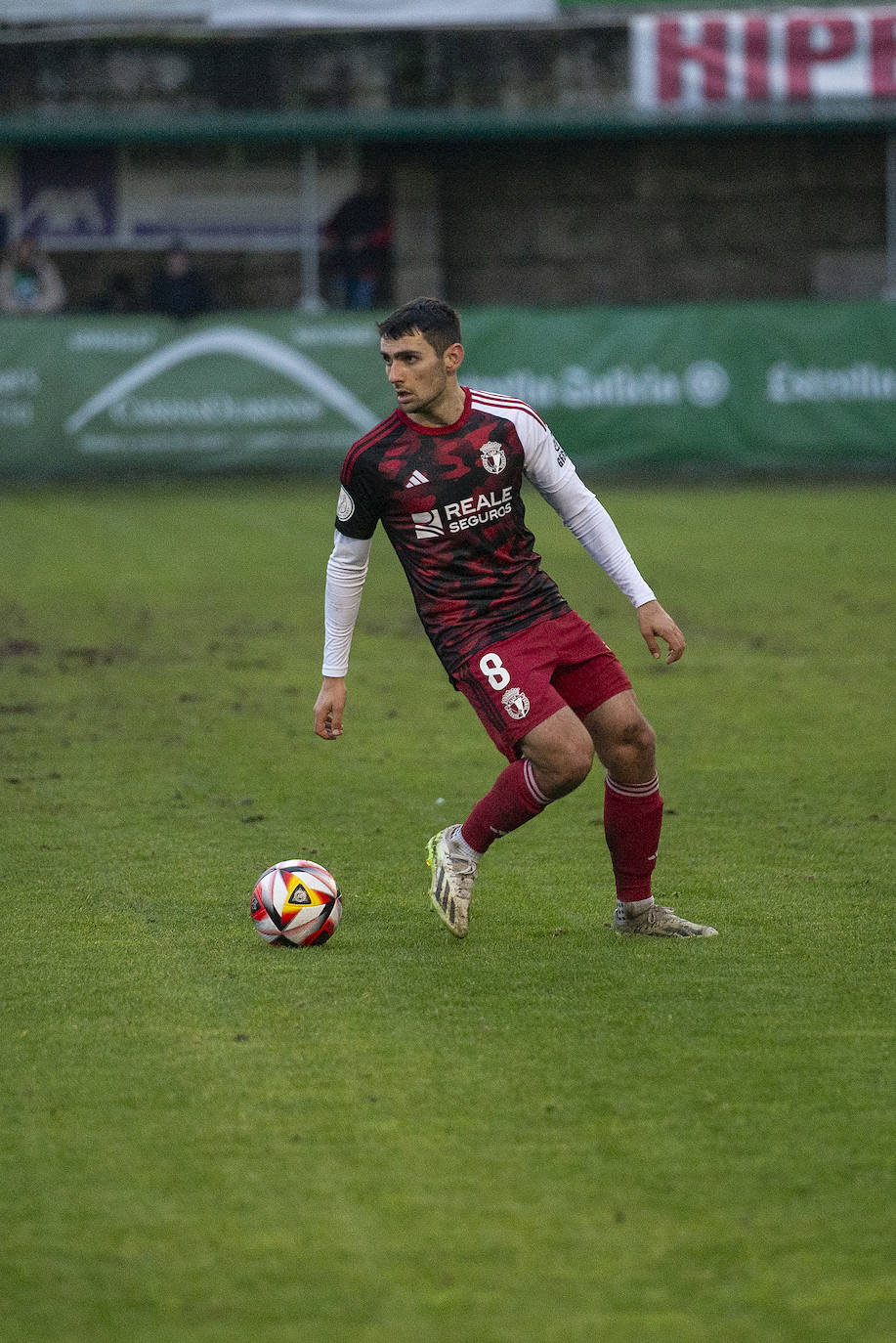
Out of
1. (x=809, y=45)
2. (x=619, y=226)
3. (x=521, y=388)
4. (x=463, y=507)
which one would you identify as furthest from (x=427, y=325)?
(x=619, y=226)

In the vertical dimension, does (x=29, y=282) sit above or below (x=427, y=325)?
below

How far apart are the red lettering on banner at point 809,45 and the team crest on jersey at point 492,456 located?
19.6 metres

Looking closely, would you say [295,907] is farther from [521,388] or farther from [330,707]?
[521,388]

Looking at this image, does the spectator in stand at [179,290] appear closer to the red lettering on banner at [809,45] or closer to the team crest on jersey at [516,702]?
the red lettering on banner at [809,45]

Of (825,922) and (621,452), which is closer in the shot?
(825,922)

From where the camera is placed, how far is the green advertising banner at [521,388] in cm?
1970

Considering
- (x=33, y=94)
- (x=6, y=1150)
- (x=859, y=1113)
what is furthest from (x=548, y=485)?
(x=33, y=94)

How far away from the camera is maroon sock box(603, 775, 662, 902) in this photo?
5.25m

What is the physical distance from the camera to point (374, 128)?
23500mm

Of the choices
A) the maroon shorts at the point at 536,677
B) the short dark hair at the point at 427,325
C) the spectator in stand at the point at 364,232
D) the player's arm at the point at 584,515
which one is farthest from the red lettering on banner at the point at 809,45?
the maroon shorts at the point at 536,677

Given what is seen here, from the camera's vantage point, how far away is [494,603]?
521cm

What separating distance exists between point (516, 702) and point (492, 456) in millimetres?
724

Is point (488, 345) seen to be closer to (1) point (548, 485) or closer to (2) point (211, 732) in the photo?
(2) point (211, 732)

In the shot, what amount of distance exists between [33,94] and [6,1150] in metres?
23.0
